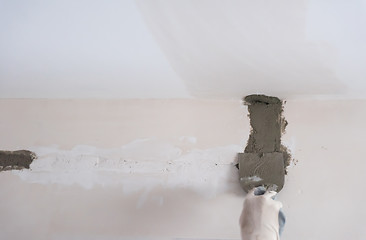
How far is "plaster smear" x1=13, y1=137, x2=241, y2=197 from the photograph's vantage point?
2441mm

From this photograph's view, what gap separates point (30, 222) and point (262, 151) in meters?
1.41

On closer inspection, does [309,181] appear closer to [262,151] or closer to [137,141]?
[262,151]

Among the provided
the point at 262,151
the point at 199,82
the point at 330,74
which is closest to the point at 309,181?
the point at 262,151

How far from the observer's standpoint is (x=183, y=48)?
6.40ft

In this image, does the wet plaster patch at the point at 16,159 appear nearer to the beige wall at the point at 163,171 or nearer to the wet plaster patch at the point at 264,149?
the beige wall at the point at 163,171

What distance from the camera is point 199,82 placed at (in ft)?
7.68

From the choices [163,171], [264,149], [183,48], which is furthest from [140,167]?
[183,48]

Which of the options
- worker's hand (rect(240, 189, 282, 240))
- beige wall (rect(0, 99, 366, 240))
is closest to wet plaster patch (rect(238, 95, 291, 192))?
beige wall (rect(0, 99, 366, 240))

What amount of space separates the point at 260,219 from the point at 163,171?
0.68 meters

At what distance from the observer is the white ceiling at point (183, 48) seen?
5.46 ft

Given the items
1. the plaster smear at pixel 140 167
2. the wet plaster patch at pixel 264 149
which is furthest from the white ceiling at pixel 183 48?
the plaster smear at pixel 140 167

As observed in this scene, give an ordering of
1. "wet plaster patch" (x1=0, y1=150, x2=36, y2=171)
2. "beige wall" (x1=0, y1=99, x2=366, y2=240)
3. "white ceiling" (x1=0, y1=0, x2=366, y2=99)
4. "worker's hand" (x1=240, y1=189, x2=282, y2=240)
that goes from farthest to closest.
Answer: "wet plaster patch" (x1=0, y1=150, x2=36, y2=171), "beige wall" (x1=0, y1=99, x2=366, y2=240), "worker's hand" (x1=240, y1=189, x2=282, y2=240), "white ceiling" (x1=0, y1=0, x2=366, y2=99)

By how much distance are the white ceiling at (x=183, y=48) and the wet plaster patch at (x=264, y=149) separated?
0.11 m

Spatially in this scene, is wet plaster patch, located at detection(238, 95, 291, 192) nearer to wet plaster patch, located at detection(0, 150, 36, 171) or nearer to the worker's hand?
the worker's hand
